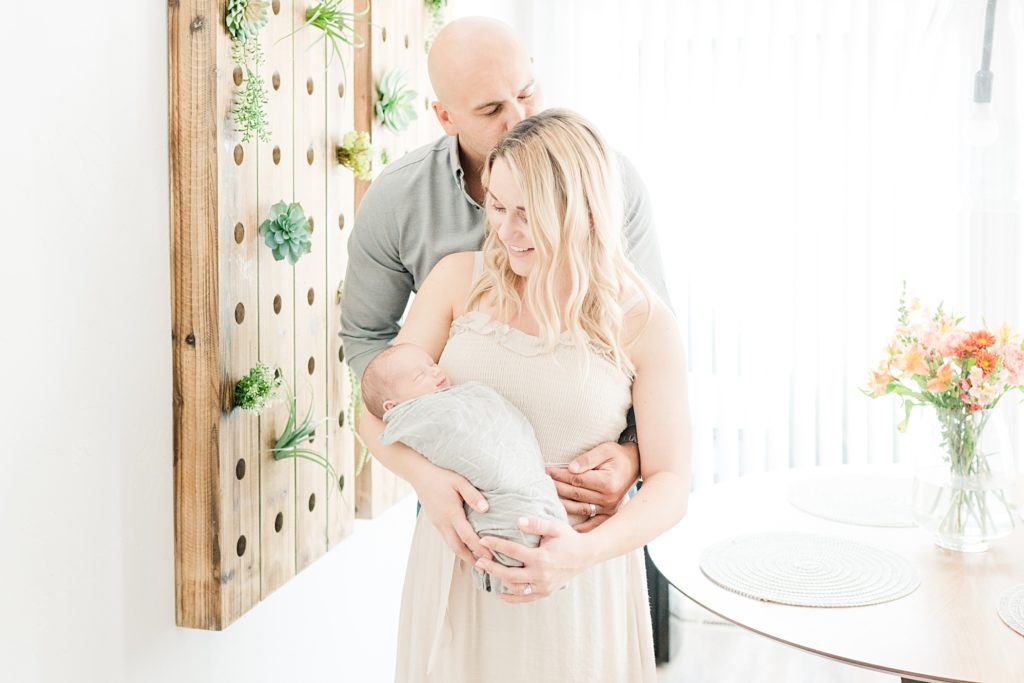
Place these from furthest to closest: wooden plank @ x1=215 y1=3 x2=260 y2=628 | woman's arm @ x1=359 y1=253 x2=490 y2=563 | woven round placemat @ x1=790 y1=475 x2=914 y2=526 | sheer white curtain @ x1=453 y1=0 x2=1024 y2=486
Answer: sheer white curtain @ x1=453 y1=0 x2=1024 y2=486 < woven round placemat @ x1=790 y1=475 x2=914 y2=526 < wooden plank @ x1=215 y1=3 x2=260 y2=628 < woman's arm @ x1=359 y1=253 x2=490 y2=563

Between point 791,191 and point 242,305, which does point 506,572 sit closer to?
point 242,305

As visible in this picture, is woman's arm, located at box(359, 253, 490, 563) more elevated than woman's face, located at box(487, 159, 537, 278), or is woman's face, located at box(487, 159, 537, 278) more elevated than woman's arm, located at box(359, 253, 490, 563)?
woman's face, located at box(487, 159, 537, 278)

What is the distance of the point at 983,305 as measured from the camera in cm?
308

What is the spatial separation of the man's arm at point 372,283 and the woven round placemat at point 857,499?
3.21 feet

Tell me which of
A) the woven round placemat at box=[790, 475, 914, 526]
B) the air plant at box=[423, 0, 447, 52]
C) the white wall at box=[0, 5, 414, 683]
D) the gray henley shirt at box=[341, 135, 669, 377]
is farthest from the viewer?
the air plant at box=[423, 0, 447, 52]

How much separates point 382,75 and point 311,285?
0.63 meters

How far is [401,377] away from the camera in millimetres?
1316

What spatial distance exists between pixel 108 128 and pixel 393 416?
561 mm

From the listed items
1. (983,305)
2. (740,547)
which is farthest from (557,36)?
(740,547)

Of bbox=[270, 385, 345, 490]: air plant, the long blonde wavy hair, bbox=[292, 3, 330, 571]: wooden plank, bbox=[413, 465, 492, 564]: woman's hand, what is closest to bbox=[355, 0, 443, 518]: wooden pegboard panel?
bbox=[292, 3, 330, 571]: wooden plank

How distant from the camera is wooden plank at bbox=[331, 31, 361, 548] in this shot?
186 cm

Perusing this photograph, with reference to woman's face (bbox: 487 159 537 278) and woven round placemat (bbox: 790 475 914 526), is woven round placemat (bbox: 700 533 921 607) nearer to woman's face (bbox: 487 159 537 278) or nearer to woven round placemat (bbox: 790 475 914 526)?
woven round placemat (bbox: 790 475 914 526)

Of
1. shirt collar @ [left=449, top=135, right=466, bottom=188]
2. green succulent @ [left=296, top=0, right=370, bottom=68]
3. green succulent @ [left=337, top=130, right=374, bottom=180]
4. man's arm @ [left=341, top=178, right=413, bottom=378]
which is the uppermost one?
green succulent @ [left=296, top=0, right=370, bottom=68]

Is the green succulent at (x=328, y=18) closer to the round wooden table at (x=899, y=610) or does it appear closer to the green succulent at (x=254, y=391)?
the green succulent at (x=254, y=391)
